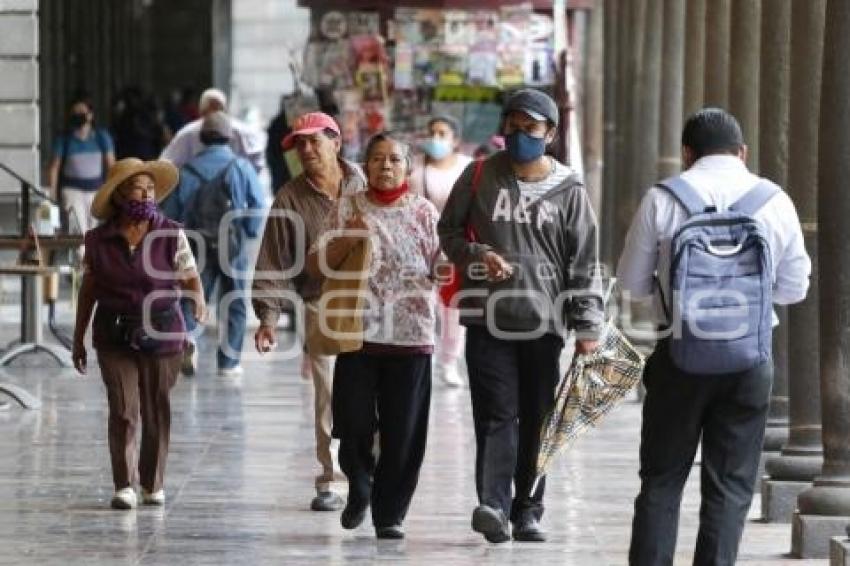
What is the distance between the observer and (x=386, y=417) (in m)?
12.7

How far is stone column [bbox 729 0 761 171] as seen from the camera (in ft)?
52.6

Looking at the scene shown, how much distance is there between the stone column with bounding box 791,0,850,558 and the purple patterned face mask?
320 cm

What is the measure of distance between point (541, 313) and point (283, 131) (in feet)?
45.9

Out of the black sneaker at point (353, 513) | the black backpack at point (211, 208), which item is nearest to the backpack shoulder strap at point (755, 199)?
the black sneaker at point (353, 513)

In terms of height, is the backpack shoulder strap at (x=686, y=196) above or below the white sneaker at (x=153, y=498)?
above

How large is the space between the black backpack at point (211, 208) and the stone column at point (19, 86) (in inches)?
279

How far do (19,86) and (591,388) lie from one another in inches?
671

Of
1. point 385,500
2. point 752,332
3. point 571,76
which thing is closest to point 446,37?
point 571,76

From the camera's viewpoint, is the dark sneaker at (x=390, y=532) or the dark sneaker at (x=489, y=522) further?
the dark sneaker at (x=390, y=532)

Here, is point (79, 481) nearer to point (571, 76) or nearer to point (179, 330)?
point (179, 330)

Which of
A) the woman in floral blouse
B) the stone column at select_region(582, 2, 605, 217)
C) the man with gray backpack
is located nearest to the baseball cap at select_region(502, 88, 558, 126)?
the woman in floral blouse

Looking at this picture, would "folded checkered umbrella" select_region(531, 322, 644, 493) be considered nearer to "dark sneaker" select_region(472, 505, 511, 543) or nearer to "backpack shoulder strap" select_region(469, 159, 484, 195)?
"dark sneaker" select_region(472, 505, 511, 543)

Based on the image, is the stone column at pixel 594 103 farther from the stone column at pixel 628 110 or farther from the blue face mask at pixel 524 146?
the blue face mask at pixel 524 146

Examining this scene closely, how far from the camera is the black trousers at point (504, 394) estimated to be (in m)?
12.3
